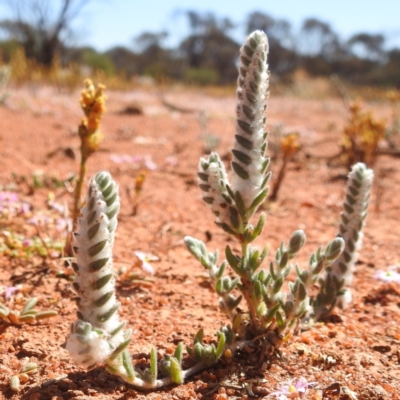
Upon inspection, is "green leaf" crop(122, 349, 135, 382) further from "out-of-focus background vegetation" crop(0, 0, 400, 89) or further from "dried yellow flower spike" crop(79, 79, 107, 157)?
"out-of-focus background vegetation" crop(0, 0, 400, 89)

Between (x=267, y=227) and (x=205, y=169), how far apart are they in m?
1.60

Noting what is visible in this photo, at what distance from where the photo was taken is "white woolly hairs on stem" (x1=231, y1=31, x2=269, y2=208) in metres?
1.18

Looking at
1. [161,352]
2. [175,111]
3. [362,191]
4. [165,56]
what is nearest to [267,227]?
[362,191]

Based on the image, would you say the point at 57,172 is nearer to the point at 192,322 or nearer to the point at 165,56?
the point at 192,322

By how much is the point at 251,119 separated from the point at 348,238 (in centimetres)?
62

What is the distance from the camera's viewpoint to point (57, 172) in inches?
139

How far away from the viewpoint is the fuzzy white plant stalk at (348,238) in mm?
1553

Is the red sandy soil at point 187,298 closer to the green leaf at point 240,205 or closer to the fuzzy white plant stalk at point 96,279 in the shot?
the fuzzy white plant stalk at point 96,279

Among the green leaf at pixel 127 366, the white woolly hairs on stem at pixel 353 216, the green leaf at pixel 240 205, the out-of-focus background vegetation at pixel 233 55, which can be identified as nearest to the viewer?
the green leaf at pixel 127 366

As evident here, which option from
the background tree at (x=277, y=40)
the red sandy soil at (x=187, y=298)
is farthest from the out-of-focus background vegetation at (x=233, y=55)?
the red sandy soil at (x=187, y=298)

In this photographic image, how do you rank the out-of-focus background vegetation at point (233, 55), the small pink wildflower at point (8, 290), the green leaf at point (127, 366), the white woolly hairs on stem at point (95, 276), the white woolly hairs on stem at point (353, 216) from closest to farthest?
the white woolly hairs on stem at point (95, 276) → the green leaf at point (127, 366) → the white woolly hairs on stem at point (353, 216) → the small pink wildflower at point (8, 290) → the out-of-focus background vegetation at point (233, 55)

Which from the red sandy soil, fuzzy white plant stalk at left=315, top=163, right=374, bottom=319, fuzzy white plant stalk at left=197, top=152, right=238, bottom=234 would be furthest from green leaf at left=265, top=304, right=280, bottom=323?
fuzzy white plant stalk at left=315, top=163, right=374, bottom=319

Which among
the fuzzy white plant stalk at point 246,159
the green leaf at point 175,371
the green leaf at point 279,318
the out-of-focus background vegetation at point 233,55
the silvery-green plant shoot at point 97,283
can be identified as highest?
the out-of-focus background vegetation at point 233,55

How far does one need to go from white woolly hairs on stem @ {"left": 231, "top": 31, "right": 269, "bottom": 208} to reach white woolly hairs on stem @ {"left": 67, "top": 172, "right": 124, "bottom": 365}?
34 cm
